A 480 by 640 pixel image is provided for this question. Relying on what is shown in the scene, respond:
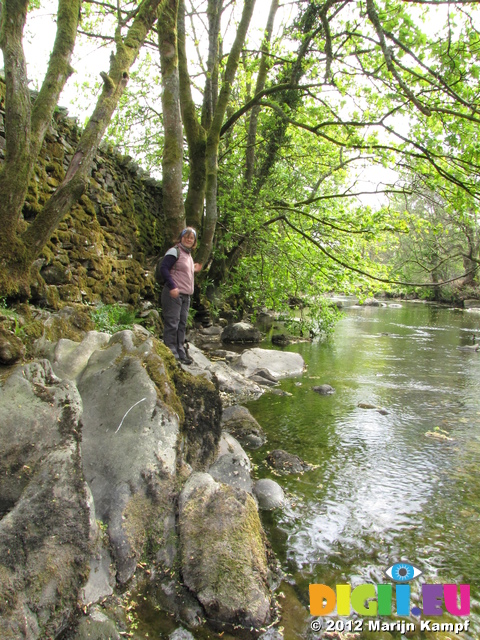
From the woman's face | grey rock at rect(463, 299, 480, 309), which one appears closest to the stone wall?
the woman's face

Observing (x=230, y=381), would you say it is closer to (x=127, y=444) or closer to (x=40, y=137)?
(x=127, y=444)

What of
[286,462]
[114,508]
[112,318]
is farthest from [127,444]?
[112,318]

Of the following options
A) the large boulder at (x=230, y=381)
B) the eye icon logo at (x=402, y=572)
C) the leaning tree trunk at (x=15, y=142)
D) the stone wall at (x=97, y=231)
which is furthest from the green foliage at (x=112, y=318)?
the eye icon logo at (x=402, y=572)

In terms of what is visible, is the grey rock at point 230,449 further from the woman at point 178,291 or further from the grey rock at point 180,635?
the grey rock at point 180,635

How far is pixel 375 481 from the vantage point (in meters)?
4.70

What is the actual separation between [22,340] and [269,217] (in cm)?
893

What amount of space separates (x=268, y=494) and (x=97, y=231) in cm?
630

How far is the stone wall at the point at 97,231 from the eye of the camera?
6809 millimetres

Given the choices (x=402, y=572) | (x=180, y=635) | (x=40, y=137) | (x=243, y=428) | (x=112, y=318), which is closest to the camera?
(x=180, y=635)

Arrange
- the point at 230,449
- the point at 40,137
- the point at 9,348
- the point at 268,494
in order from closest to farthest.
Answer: the point at 9,348, the point at 268,494, the point at 230,449, the point at 40,137

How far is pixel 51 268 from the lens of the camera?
22.4 feet

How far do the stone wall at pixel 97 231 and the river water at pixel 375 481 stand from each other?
376cm

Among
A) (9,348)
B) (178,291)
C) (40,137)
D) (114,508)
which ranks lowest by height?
(114,508)

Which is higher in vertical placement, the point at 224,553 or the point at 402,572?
the point at 224,553
